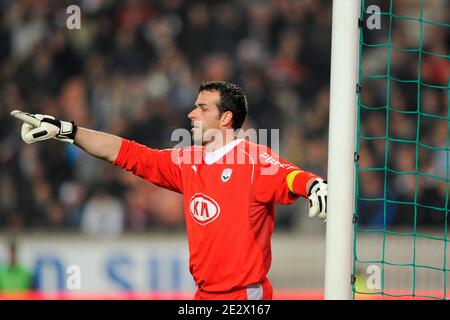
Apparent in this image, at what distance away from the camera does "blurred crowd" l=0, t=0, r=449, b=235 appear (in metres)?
10.9

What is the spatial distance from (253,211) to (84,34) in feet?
23.4

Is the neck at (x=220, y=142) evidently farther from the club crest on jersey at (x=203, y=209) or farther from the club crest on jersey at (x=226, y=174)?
the club crest on jersey at (x=203, y=209)

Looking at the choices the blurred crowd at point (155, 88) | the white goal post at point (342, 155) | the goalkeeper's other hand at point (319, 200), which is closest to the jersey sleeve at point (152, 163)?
the goalkeeper's other hand at point (319, 200)

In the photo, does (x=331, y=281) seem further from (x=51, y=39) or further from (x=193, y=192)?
(x=51, y=39)

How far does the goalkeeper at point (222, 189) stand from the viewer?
5.91 meters

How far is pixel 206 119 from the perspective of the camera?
6.20 metres

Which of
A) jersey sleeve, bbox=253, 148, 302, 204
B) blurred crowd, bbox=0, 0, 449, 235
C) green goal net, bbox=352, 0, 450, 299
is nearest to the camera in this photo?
jersey sleeve, bbox=253, 148, 302, 204

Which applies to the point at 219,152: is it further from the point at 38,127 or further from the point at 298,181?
the point at 38,127

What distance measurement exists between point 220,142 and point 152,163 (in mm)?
451

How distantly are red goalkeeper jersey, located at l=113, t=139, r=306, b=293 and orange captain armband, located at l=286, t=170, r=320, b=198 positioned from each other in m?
0.06

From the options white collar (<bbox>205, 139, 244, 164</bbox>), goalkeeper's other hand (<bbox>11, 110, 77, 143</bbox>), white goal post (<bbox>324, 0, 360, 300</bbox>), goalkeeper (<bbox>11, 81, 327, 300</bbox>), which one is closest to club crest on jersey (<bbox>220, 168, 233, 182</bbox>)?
goalkeeper (<bbox>11, 81, 327, 300</bbox>)

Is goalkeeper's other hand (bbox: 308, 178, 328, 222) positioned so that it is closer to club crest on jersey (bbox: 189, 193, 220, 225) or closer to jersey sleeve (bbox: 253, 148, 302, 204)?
jersey sleeve (bbox: 253, 148, 302, 204)

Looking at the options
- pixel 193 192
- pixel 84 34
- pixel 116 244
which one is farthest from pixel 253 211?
pixel 84 34

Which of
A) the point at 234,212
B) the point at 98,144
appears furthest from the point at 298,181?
the point at 98,144
